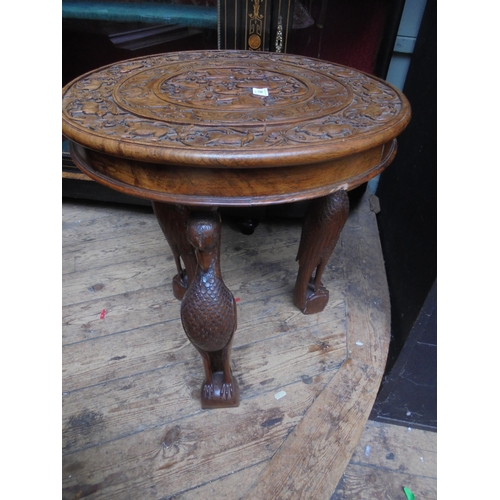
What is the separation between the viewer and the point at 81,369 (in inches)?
41.7

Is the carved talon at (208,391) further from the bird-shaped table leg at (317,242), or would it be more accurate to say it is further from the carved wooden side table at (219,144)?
the bird-shaped table leg at (317,242)

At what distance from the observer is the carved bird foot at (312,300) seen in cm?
121

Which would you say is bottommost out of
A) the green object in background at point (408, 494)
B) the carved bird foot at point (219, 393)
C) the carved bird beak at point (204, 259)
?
the green object in background at point (408, 494)

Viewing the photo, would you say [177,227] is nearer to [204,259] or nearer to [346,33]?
[204,259]

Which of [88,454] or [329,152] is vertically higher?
[329,152]

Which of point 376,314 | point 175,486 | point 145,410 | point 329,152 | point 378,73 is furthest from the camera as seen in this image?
point 378,73

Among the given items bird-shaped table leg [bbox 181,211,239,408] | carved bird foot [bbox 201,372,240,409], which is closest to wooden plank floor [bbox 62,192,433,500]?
carved bird foot [bbox 201,372,240,409]

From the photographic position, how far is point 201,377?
3.43ft

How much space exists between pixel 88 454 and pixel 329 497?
1.79ft

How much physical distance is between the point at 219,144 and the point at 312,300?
72 centimetres

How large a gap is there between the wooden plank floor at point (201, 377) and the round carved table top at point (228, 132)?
0.58 meters

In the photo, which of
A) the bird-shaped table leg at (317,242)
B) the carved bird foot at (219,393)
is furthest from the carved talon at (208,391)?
the bird-shaped table leg at (317,242)

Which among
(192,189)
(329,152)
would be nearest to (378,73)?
(329,152)

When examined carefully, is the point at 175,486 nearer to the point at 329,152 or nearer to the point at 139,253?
the point at 329,152
